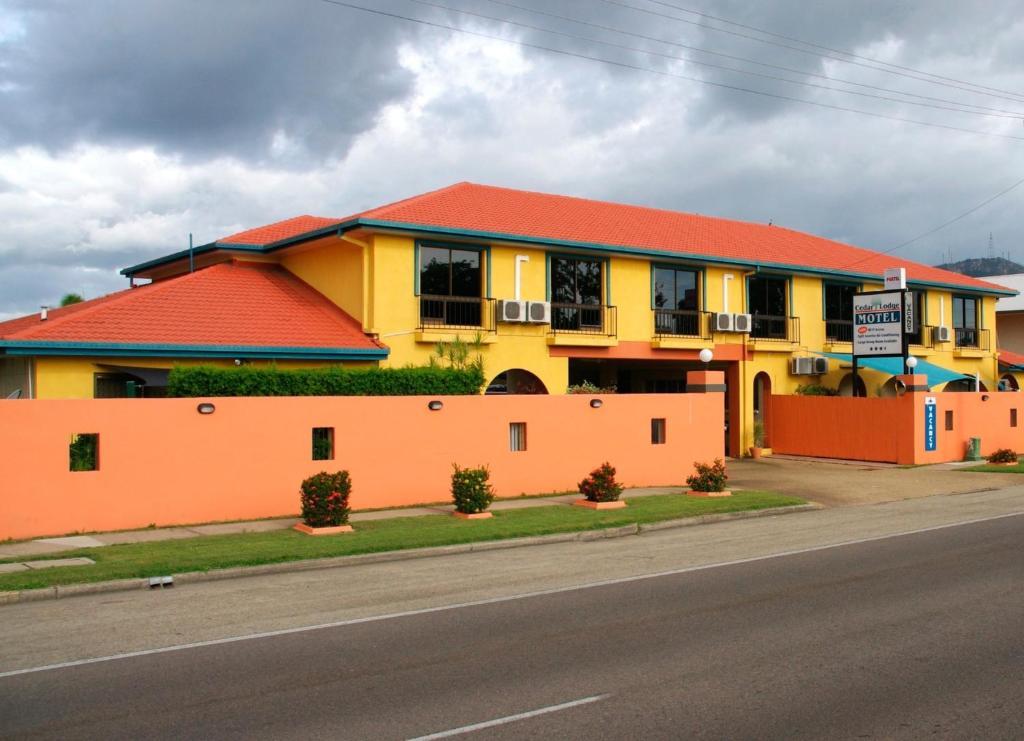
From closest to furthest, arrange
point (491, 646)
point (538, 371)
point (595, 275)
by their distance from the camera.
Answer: point (491, 646)
point (538, 371)
point (595, 275)

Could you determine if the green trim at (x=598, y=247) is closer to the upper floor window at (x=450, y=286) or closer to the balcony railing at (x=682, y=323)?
the upper floor window at (x=450, y=286)

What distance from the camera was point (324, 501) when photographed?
1600 centimetres

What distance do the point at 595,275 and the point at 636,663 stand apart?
2089 centimetres

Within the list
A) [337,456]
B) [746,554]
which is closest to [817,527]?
[746,554]

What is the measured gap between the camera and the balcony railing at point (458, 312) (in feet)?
81.1

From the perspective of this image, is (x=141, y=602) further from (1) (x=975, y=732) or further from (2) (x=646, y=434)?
(2) (x=646, y=434)

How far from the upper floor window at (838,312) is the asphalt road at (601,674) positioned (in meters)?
25.1

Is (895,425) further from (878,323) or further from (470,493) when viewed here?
(470,493)

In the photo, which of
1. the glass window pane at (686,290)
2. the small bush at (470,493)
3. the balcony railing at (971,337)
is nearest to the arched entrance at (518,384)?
the glass window pane at (686,290)

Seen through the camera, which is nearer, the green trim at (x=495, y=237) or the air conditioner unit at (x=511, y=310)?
the green trim at (x=495, y=237)

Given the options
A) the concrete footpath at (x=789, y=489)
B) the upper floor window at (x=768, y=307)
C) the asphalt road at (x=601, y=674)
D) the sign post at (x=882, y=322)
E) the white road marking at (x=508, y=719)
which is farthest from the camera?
the upper floor window at (x=768, y=307)

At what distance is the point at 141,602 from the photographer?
439 inches

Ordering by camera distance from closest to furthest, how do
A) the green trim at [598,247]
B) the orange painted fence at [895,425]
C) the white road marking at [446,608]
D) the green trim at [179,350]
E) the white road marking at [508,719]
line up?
the white road marking at [508,719] → the white road marking at [446,608] → the green trim at [179,350] → the green trim at [598,247] → the orange painted fence at [895,425]

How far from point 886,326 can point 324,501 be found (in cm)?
2155
